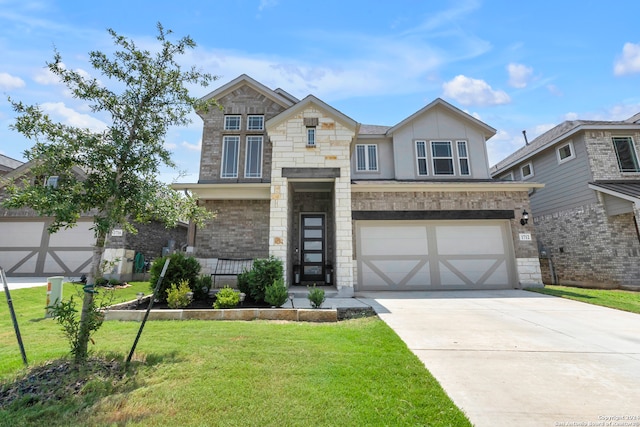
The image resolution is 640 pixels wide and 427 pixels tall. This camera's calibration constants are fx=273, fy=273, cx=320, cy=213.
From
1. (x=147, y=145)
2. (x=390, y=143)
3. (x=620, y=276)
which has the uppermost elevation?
(x=390, y=143)

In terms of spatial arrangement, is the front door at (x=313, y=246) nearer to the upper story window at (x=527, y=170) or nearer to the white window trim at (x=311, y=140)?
the white window trim at (x=311, y=140)

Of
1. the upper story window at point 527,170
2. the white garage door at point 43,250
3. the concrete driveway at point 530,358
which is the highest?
the upper story window at point 527,170

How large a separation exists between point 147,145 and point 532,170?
55.6 feet

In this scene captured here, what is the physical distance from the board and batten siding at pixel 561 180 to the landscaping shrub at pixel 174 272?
15.1m

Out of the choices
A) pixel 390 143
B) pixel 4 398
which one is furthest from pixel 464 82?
pixel 4 398

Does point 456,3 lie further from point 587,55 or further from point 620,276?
point 620,276

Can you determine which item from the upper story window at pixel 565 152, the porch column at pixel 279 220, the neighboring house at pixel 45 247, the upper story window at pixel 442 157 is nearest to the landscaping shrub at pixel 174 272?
the porch column at pixel 279 220

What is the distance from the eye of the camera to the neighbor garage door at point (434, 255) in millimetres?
9688

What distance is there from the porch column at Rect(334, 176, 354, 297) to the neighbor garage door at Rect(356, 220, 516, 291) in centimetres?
127

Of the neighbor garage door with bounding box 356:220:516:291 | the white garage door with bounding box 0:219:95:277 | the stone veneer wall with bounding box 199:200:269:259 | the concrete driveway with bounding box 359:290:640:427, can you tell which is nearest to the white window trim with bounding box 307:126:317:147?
the stone veneer wall with bounding box 199:200:269:259

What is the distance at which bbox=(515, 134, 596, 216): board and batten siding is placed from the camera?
11.5 metres

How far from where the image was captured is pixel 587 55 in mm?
7785

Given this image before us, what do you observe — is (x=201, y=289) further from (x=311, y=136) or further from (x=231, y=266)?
(x=311, y=136)

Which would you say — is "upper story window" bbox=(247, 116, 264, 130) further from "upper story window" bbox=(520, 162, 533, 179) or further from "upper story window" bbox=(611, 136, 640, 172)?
"upper story window" bbox=(611, 136, 640, 172)
